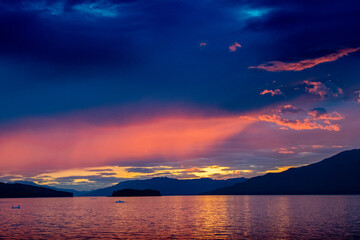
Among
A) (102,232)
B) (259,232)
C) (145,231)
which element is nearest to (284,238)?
(259,232)

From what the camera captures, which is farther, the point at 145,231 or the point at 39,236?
the point at 145,231

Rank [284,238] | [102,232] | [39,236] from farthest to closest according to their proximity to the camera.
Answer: [102,232] < [39,236] < [284,238]

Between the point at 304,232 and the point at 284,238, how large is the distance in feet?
33.3

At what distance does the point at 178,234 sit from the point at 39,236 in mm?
25566

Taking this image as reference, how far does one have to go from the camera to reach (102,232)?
70312 mm

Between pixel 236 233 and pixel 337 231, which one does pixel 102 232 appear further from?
pixel 337 231

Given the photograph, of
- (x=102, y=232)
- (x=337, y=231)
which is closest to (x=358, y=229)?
(x=337, y=231)

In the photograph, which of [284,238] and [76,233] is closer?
[284,238]

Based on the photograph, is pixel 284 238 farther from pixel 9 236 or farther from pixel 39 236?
pixel 9 236

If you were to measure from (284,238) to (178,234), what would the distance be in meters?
19.4

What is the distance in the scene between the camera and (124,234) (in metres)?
66.9

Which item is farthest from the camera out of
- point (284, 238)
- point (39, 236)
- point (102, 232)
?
point (102, 232)

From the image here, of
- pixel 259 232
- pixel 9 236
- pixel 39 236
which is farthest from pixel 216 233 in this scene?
pixel 9 236

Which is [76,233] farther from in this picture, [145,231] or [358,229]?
[358,229]
